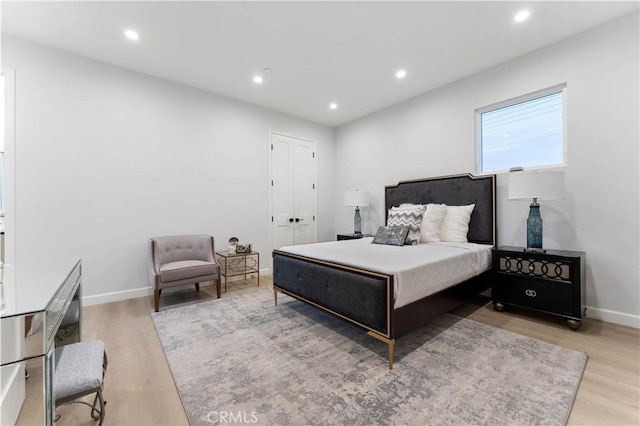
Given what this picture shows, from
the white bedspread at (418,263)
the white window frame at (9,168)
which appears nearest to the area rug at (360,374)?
the white bedspread at (418,263)

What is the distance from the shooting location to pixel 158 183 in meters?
3.72

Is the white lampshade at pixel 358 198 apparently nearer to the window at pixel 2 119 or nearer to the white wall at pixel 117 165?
the white wall at pixel 117 165

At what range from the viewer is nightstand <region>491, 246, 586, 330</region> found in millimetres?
2457

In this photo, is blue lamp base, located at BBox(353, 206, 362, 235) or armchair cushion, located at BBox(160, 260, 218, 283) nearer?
armchair cushion, located at BBox(160, 260, 218, 283)

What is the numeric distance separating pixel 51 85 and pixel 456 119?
16.6ft

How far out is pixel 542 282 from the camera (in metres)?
2.65

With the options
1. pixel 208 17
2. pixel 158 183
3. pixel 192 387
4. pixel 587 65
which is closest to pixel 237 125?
pixel 158 183

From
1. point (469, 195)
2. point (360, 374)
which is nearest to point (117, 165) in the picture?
point (360, 374)

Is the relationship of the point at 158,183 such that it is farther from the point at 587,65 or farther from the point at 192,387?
the point at 587,65

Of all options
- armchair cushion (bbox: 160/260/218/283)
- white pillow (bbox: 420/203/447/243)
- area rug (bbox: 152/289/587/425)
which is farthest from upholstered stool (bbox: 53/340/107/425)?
white pillow (bbox: 420/203/447/243)

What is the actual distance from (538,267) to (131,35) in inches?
189

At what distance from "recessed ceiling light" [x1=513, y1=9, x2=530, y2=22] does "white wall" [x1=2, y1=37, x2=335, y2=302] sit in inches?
145

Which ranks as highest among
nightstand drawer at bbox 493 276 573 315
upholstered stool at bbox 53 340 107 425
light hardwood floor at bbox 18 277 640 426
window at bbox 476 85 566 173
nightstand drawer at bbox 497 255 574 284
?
window at bbox 476 85 566 173

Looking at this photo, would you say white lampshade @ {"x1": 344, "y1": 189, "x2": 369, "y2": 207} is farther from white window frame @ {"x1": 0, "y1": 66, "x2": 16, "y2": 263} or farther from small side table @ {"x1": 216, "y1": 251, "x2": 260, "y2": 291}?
white window frame @ {"x1": 0, "y1": 66, "x2": 16, "y2": 263}
